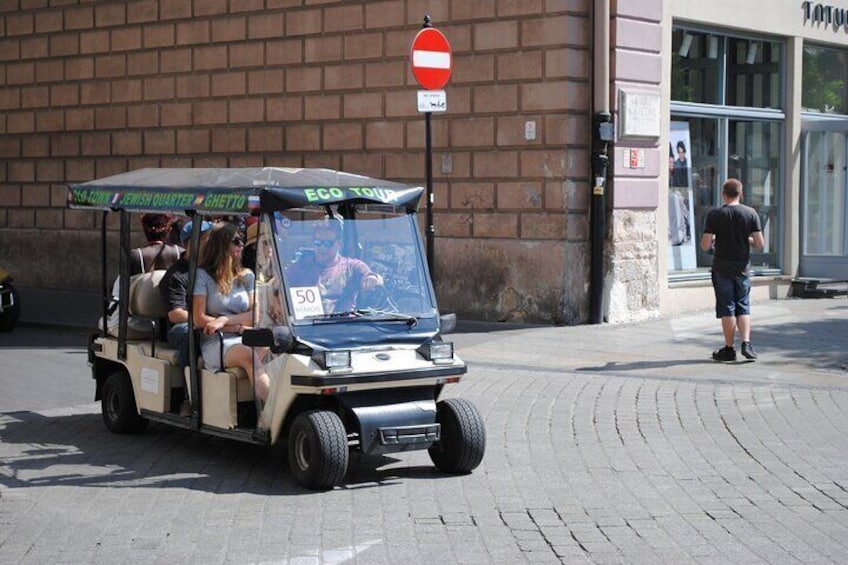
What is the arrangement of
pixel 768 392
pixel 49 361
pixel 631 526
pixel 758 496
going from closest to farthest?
pixel 631 526 < pixel 758 496 < pixel 768 392 < pixel 49 361

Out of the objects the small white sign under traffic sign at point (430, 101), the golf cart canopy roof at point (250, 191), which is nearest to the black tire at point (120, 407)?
the golf cart canopy roof at point (250, 191)

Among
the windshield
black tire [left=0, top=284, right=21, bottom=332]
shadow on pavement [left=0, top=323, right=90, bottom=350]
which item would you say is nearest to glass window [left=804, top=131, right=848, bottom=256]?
shadow on pavement [left=0, top=323, right=90, bottom=350]

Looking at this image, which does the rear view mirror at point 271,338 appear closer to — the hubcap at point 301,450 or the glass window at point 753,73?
the hubcap at point 301,450

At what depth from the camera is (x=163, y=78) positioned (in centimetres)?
2127

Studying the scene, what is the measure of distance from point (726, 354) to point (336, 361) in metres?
6.44

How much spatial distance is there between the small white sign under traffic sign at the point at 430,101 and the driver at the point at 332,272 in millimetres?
4836

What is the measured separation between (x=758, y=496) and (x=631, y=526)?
112cm

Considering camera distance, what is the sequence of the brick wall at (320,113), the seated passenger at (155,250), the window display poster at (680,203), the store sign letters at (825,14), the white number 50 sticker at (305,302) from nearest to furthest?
the white number 50 sticker at (305,302) → the seated passenger at (155,250) → the brick wall at (320,113) → the window display poster at (680,203) → the store sign letters at (825,14)

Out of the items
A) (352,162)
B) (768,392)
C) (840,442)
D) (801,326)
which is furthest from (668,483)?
(352,162)

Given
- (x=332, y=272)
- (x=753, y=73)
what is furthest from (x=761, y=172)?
(x=332, y=272)

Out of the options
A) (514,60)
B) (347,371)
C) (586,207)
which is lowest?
(347,371)

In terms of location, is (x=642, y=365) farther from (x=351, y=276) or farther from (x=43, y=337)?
(x=43, y=337)

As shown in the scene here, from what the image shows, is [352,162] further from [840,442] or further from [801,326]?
[840,442]

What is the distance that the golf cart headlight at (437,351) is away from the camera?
28.1ft
